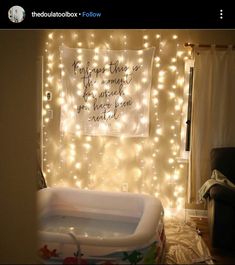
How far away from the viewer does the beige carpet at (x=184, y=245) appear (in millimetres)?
2393

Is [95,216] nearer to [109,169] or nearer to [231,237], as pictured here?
[109,169]

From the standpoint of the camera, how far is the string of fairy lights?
333 cm

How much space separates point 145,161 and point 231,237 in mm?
1211

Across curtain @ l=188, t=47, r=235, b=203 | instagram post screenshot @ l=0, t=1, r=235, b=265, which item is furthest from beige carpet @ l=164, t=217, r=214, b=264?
curtain @ l=188, t=47, r=235, b=203

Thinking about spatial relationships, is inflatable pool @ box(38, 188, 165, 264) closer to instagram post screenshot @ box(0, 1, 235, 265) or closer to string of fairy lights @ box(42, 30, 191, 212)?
instagram post screenshot @ box(0, 1, 235, 265)

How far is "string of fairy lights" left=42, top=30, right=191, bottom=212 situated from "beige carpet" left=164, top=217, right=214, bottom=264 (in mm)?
354

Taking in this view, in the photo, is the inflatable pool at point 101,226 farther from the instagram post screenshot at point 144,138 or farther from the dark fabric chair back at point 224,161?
the dark fabric chair back at point 224,161
